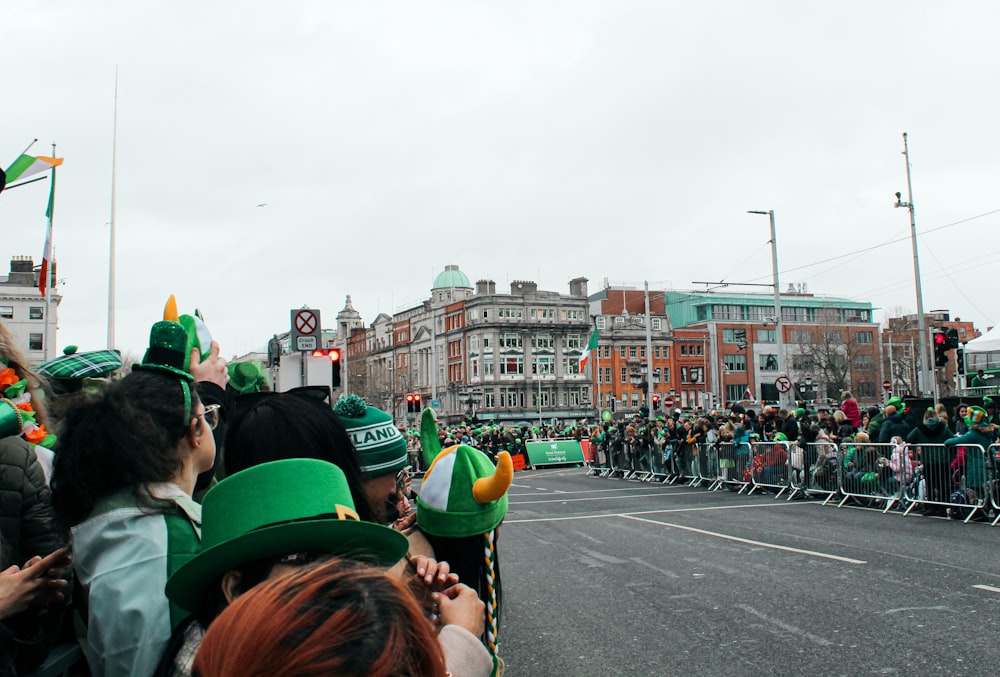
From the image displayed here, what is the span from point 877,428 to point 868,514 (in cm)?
338

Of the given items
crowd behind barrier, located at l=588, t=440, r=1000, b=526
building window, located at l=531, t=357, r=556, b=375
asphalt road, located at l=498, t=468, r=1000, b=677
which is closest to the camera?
asphalt road, located at l=498, t=468, r=1000, b=677

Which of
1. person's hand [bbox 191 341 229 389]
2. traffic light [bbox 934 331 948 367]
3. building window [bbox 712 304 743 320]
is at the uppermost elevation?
building window [bbox 712 304 743 320]

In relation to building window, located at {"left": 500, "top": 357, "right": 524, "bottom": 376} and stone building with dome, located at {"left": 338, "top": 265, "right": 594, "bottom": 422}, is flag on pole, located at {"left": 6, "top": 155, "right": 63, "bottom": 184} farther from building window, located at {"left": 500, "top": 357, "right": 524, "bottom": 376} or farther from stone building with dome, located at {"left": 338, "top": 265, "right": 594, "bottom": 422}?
building window, located at {"left": 500, "top": 357, "right": 524, "bottom": 376}

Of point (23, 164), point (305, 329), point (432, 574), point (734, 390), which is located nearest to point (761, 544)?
point (305, 329)

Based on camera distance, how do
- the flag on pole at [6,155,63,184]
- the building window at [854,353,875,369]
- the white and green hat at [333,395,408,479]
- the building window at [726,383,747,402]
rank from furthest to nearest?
the building window at [726,383,747,402]
the building window at [854,353,875,369]
the flag on pole at [6,155,63,184]
the white and green hat at [333,395,408,479]

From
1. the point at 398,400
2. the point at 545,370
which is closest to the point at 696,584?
the point at 545,370

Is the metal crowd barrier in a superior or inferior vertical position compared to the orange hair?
inferior

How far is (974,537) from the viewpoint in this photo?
11.7 metres

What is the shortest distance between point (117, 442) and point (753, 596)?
685 cm

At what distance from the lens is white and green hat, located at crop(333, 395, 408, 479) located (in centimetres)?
309

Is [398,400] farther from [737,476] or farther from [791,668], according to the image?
[791,668]

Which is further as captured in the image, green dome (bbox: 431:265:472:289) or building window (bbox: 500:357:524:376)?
green dome (bbox: 431:265:472:289)

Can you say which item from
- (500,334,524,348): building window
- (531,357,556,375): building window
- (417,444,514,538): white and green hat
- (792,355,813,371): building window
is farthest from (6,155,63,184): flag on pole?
(531,357,556,375): building window

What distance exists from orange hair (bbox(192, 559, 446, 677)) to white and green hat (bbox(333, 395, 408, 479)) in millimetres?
1668
